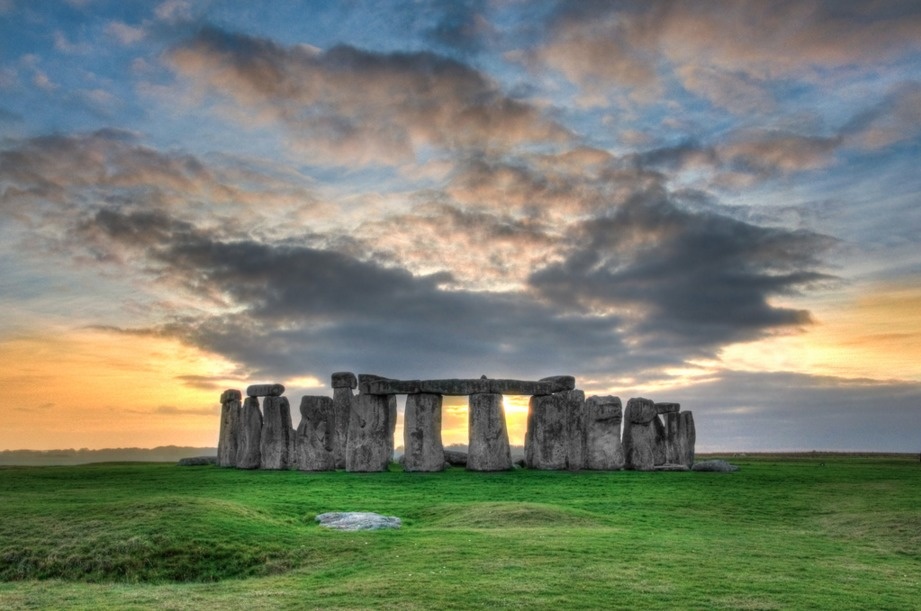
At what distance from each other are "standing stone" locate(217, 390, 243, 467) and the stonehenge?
1.50m

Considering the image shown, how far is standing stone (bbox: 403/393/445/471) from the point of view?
3391cm

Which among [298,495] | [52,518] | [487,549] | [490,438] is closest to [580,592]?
[487,549]

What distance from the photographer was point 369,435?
34.6 metres

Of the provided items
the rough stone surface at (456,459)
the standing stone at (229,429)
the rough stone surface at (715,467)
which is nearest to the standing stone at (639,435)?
the rough stone surface at (715,467)

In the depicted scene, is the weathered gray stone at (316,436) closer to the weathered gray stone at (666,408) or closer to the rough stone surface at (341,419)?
the rough stone surface at (341,419)

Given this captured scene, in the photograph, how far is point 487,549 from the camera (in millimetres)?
15875

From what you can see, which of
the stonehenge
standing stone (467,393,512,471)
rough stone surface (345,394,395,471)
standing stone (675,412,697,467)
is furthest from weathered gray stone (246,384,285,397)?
standing stone (675,412,697,467)

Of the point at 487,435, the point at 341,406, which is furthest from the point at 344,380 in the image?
the point at 487,435

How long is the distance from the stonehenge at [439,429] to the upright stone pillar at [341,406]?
41mm

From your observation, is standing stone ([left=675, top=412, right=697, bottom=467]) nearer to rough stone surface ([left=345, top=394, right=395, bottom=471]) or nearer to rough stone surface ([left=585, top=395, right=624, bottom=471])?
rough stone surface ([left=585, top=395, right=624, bottom=471])

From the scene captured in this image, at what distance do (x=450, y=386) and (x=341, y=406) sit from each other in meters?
4.83

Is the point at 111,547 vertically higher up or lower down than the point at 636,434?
lower down

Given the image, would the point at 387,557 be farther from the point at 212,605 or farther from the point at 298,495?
the point at 298,495

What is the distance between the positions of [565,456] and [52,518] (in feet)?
69.2
